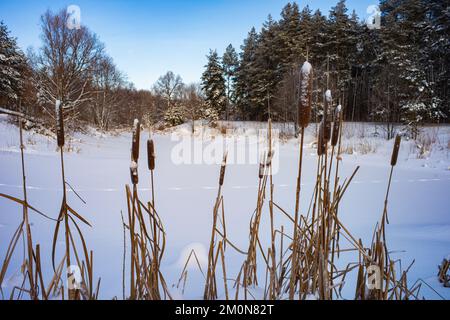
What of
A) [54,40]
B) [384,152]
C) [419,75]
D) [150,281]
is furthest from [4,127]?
[419,75]

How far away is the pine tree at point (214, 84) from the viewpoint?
20.4 metres

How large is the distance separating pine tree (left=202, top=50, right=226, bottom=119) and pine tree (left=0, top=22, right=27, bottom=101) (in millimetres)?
12633

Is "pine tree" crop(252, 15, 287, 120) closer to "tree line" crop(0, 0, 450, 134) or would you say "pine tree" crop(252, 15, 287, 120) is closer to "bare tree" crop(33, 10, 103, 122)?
"tree line" crop(0, 0, 450, 134)

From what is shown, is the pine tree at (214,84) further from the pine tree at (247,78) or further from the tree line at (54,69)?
the tree line at (54,69)

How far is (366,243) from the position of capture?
1.74m

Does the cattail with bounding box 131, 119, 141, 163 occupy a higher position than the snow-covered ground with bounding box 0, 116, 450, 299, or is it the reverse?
the cattail with bounding box 131, 119, 141, 163

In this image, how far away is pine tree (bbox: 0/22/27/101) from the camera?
9570mm

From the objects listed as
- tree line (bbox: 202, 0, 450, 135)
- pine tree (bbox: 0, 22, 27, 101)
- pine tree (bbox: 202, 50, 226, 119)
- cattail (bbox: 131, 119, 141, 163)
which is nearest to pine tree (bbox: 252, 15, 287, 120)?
tree line (bbox: 202, 0, 450, 135)

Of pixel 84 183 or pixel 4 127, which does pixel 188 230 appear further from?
pixel 4 127

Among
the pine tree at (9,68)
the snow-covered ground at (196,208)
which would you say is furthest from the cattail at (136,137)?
the pine tree at (9,68)

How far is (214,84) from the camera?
21.5 meters

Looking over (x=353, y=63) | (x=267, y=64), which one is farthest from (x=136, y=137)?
(x=353, y=63)

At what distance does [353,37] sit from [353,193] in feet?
55.5

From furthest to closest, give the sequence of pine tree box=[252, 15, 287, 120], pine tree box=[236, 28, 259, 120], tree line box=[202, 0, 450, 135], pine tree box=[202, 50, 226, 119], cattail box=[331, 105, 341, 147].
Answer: pine tree box=[202, 50, 226, 119], pine tree box=[236, 28, 259, 120], pine tree box=[252, 15, 287, 120], tree line box=[202, 0, 450, 135], cattail box=[331, 105, 341, 147]
